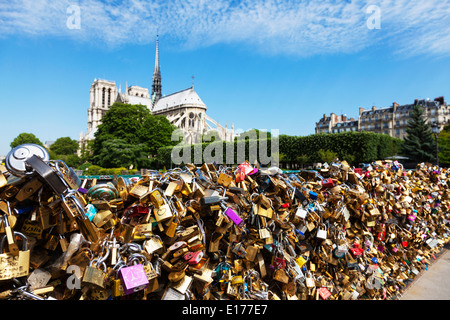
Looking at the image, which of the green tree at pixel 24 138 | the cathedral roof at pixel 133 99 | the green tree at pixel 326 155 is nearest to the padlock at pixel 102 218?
the green tree at pixel 326 155

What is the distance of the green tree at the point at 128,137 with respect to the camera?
3762 centimetres

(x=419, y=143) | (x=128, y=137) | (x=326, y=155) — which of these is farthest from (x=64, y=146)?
(x=419, y=143)

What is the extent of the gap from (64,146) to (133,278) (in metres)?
108

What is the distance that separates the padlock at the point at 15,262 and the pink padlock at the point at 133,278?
55 centimetres

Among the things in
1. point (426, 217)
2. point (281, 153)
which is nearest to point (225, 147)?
point (281, 153)

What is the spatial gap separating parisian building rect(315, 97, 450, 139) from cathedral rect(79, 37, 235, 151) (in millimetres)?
38543

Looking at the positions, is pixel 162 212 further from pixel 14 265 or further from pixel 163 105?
pixel 163 105

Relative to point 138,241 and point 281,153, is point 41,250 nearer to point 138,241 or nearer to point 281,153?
point 138,241

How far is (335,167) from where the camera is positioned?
4355 mm

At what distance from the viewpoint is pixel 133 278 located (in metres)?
1.77

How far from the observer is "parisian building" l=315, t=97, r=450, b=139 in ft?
215

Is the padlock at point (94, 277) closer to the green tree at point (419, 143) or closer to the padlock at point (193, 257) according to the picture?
the padlock at point (193, 257)

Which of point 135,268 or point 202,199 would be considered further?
point 202,199

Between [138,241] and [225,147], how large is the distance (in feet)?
137
